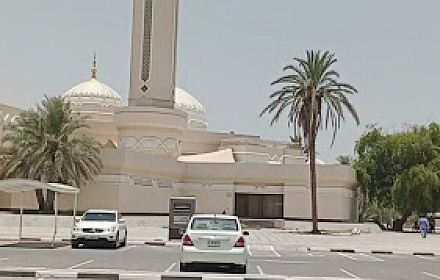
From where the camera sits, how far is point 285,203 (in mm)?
54750

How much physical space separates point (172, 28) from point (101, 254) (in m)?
35.0

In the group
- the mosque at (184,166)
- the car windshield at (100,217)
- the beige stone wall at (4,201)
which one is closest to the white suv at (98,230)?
the car windshield at (100,217)

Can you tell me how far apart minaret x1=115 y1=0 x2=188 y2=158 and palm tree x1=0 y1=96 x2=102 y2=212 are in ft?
31.3

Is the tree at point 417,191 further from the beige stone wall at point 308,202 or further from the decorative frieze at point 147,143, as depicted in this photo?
the decorative frieze at point 147,143

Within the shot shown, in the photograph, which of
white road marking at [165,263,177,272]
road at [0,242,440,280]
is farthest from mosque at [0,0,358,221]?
white road marking at [165,263,177,272]

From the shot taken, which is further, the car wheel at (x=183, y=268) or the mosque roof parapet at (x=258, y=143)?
the mosque roof parapet at (x=258, y=143)

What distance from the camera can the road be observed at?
17.8 m

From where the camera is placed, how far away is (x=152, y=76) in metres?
55.3

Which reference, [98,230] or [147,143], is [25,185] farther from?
[147,143]

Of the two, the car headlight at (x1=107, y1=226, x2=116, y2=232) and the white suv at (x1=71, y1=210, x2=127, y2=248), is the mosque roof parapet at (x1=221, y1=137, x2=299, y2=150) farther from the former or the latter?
the car headlight at (x1=107, y1=226, x2=116, y2=232)

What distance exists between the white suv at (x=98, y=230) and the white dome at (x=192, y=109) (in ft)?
152

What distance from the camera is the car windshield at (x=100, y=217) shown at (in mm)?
26250

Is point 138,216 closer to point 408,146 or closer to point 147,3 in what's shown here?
point 147,3

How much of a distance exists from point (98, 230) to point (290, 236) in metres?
18.1
